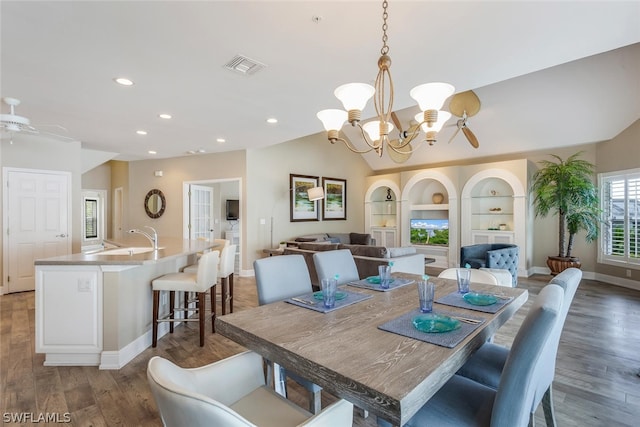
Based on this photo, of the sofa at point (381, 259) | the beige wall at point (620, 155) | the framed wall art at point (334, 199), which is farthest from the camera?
the framed wall art at point (334, 199)

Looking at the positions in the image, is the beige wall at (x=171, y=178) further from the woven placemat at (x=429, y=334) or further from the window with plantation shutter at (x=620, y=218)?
the window with plantation shutter at (x=620, y=218)

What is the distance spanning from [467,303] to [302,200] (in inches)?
228

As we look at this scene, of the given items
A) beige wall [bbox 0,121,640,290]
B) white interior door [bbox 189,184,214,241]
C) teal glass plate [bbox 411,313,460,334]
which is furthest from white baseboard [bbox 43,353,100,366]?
white interior door [bbox 189,184,214,241]

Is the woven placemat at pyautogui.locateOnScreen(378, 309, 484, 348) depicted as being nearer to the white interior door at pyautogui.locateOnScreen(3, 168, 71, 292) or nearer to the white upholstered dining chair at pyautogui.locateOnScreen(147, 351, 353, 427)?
the white upholstered dining chair at pyautogui.locateOnScreen(147, 351, 353, 427)

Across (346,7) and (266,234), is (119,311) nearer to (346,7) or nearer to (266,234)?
(346,7)

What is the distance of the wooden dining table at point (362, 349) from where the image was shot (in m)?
0.95

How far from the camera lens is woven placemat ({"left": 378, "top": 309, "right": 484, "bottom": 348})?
1.25m

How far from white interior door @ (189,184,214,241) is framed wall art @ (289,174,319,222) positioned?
2.02 metres

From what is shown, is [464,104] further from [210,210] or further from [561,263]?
[210,210]

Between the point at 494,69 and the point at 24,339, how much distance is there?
5.36 meters

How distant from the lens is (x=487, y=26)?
2121 mm

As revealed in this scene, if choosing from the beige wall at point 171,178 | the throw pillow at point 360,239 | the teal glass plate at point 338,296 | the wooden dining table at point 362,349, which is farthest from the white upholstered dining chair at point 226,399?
the throw pillow at point 360,239

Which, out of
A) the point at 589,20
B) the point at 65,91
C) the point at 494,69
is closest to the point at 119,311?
the point at 65,91

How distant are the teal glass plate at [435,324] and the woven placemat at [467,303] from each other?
12.4 inches
